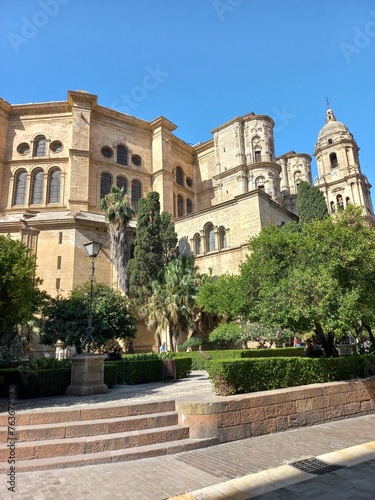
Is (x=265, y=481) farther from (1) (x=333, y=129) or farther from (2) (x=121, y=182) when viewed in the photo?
(1) (x=333, y=129)

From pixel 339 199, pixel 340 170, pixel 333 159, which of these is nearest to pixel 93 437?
pixel 339 199

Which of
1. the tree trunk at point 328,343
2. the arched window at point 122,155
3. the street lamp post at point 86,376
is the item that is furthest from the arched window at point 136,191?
the tree trunk at point 328,343

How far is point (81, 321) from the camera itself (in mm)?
17453

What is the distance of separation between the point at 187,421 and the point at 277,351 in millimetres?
9612

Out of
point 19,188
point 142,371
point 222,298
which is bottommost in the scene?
point 142,371

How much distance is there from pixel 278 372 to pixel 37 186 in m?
31.5

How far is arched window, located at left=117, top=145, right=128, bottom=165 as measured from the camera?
3628cm

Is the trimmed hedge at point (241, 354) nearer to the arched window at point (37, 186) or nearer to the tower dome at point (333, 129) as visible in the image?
the arched window at point (37, 186)

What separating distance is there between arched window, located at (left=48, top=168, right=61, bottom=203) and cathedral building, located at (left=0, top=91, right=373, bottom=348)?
3.7 inches

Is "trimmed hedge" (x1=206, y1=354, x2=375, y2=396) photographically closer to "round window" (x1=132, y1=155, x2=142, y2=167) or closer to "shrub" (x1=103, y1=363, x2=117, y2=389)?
"shrub" (x1=103, y1=363, x2=117, y2=389)

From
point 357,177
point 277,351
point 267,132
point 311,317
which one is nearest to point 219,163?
point 267,132

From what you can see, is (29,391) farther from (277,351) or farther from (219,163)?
(219,163)

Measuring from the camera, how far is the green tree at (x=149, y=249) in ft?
78.9

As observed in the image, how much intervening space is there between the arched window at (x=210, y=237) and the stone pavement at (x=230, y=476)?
70.9 feet
